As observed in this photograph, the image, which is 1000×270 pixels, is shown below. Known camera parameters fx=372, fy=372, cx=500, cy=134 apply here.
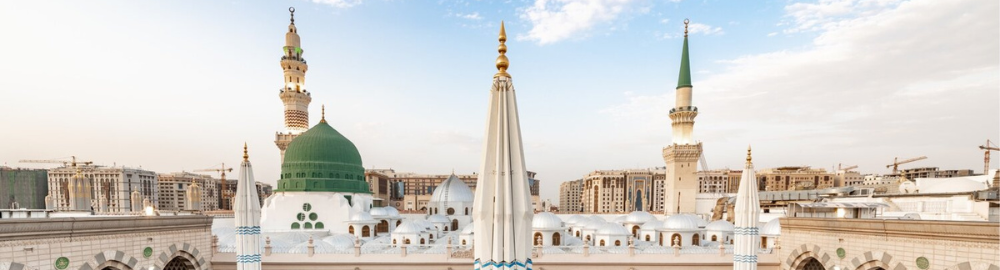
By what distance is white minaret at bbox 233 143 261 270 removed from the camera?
10648mm

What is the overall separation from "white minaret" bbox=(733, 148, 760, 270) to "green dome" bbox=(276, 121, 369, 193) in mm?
19997

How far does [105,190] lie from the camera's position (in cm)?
5184

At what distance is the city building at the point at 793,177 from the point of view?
188 ft

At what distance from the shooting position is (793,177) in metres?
57.9

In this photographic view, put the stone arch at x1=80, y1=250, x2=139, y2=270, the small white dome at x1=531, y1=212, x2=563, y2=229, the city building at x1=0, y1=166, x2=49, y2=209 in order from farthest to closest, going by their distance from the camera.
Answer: the city building at x1=0, y1=166, x2=49, y2=209
the small white dome at x1=531, y1=212, x2=563, y2=229
the stone arch at x1=80, y1=250, x2=139, y2=270

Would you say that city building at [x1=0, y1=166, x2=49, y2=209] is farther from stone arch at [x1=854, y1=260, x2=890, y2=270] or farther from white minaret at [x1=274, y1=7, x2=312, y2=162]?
stone arch at [x1=854, y1=260, x2=890, y2=270]

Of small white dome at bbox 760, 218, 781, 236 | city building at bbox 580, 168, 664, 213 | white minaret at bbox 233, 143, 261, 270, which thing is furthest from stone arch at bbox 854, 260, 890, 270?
city building at bbox 580, 168, 664, 213

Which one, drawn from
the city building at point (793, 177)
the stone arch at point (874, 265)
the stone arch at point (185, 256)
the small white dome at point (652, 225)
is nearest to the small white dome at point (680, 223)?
the small white dome at point (652, 225)

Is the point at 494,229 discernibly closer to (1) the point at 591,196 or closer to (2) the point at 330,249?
(2) the point at 330,249

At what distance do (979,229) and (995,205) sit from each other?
550 cm

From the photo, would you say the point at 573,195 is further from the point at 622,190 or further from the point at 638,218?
the point at 638,218

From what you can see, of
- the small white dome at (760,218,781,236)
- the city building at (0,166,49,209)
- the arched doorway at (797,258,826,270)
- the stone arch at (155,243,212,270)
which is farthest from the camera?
the city building at (0,166,49,209)

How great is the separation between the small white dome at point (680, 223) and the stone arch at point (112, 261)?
20823mm

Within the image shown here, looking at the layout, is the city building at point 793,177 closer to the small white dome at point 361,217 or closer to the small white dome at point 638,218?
the small white dome at point 638,218
